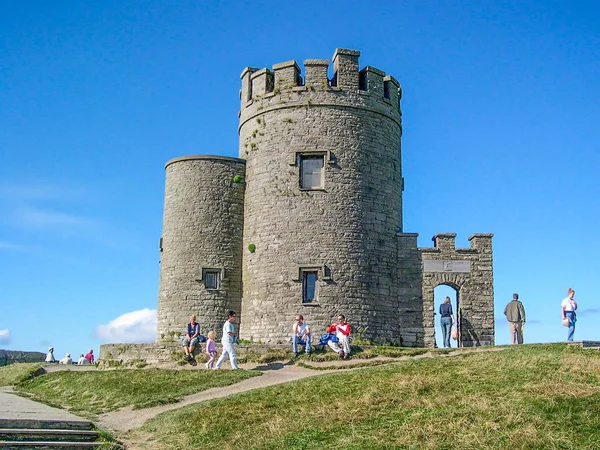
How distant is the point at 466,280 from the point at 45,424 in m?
17.1

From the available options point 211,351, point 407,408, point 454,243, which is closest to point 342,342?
point 211,351

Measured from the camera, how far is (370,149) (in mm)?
25734

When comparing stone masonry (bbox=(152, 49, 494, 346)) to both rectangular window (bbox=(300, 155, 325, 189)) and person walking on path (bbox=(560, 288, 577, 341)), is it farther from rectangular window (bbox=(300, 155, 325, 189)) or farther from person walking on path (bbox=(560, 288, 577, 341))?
person walking on path (bbox=(560, 288, 577, 341))

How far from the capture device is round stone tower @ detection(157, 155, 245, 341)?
26.1 m

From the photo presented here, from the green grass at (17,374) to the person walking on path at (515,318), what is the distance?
16.7 metres

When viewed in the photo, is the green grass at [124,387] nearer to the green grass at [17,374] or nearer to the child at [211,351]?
the child at [211,351]

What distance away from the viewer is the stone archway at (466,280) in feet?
84.5

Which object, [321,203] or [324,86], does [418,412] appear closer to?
[321,203]

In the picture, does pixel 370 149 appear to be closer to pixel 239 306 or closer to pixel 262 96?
pixel 262 96

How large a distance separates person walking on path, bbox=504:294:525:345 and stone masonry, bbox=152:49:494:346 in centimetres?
181

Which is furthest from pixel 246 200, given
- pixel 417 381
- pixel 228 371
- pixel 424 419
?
pixel 424 419

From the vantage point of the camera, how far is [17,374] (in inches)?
984

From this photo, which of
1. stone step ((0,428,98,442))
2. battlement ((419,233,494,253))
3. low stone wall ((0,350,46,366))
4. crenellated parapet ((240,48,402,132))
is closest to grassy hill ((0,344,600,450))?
stone step ((0,428,98,442))

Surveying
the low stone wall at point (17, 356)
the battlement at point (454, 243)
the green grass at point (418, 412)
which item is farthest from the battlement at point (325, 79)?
the low stone wall at point (17, 356)
